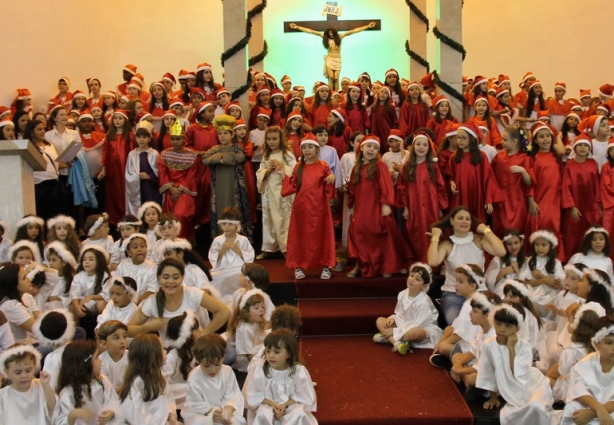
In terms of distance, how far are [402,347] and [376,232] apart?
1607mm

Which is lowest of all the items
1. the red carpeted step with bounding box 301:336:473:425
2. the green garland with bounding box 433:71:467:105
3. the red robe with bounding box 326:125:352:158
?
the red carpeted step with bounding box 301:336:473:425

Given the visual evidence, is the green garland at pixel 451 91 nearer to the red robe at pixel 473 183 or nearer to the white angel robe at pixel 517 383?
the red robe at pixel 473 183

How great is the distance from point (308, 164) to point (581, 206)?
10.1 feet

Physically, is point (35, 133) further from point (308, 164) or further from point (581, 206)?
point (581, 206)

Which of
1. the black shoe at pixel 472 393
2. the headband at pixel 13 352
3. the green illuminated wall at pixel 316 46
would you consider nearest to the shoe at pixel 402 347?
the black shoe at pixel 472 393

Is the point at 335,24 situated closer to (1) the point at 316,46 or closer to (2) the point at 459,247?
(1) the point at 316,46

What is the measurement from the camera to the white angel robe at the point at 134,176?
9148mm

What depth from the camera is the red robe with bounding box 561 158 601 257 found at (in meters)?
8.30

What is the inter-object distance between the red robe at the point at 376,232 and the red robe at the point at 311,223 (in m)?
0.27

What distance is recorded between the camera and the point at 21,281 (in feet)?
19.5

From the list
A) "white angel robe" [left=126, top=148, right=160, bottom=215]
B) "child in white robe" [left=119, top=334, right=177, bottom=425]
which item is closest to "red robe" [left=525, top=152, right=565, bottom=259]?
"white angel robe" [left=126, top=148, right=160, bottom=215]

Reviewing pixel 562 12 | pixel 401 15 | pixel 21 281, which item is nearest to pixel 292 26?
pixel 401 15

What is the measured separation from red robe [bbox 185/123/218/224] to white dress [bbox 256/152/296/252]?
94 cm

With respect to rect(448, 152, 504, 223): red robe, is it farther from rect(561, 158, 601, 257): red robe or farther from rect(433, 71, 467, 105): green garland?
rect(433, 71, 467, 105): green garland
